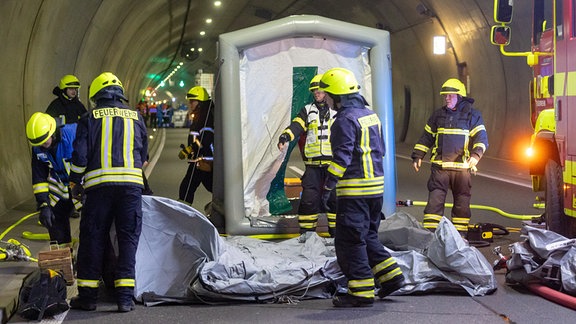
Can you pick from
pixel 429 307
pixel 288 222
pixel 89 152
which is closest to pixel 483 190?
pixel 288 222

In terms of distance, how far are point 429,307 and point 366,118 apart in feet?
5.35

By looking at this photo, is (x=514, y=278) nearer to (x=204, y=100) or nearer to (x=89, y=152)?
(x=89, y=152)

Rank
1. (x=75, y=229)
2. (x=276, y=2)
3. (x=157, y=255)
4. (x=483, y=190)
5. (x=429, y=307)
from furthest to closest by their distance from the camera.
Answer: (x=276, y=2)
(x=483, y=190)
(x=75, y=229)
(x=157, y=255)
(x=429, y=307)

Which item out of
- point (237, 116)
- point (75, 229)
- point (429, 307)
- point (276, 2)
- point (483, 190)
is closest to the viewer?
point (429, 307)

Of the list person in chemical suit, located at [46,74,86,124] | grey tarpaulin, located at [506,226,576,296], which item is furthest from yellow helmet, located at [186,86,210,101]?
grey tarpaulin, located at [506,226,576,296]

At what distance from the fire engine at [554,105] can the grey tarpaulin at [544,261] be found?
0.73 m

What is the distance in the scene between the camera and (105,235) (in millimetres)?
6793

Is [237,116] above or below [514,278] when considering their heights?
above

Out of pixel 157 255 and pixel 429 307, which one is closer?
pixel 429 307

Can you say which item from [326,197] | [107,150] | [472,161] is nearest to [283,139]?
[326,197]

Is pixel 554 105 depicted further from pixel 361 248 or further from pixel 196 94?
pixel 196 94

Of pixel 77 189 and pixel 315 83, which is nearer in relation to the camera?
pixel 77 189

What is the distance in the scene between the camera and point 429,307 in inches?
260

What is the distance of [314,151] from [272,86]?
114 centimetres
